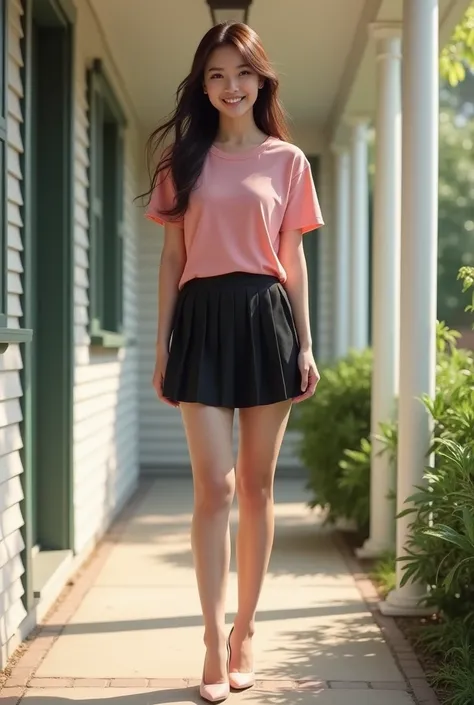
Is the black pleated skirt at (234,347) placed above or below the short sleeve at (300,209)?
below

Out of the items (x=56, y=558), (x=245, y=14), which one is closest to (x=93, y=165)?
(x=245, y=14)

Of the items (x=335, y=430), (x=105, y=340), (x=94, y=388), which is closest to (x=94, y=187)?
(x=105, y=340)

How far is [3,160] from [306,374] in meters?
1.13

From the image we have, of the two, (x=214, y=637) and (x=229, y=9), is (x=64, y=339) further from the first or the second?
(x=214, y=637)

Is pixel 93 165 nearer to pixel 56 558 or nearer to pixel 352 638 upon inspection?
pixel 56 558

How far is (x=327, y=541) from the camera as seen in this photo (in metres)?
5.12

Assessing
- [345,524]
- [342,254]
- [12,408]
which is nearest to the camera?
[12,408]

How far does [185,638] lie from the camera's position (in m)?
3.25

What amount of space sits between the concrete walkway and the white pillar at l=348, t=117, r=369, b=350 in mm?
2098

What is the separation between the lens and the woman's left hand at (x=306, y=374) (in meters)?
2.68

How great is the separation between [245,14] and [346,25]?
0.90 meters

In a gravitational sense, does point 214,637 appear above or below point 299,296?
below

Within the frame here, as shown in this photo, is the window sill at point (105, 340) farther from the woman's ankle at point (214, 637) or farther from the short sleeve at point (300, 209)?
the woman's ankle at point (214, 637)

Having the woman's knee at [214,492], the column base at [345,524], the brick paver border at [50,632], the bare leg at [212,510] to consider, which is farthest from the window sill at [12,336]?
the column base at [345,524]
